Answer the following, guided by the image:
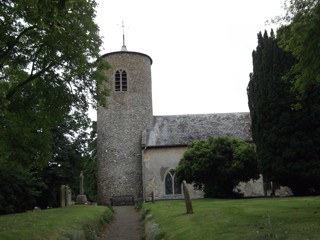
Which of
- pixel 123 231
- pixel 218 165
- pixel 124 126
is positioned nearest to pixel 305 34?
pixel 123 231

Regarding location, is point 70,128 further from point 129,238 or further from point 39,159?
point 129,238

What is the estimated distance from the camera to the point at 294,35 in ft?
39.3

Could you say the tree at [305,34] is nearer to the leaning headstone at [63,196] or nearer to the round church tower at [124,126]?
the leaning headstone at [63,196]

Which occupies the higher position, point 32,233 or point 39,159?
point 39,159

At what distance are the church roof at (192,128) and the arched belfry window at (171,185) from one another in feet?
9.07

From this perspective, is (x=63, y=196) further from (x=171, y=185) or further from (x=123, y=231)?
(x=123, y=231)

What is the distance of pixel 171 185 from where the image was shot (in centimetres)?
3531

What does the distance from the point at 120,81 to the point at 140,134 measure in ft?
18.3

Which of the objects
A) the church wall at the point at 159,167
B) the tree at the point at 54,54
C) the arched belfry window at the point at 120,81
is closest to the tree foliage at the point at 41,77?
the tree at the point at 54,54

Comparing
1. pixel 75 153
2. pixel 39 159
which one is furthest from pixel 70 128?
pixel 39 159

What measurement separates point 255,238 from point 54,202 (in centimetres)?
2824

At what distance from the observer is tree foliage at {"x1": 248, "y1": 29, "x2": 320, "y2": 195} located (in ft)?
80.8

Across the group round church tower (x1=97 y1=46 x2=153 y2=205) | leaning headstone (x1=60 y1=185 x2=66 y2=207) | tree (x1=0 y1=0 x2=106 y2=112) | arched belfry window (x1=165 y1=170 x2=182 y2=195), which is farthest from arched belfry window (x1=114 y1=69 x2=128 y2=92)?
tree (x1=0 y1=0 x2=106 y2=112)

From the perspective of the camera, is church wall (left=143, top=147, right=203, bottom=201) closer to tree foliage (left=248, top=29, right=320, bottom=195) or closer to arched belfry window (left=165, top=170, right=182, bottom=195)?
arched belfry window (left=165, top=170, right=182, bottom=195)
